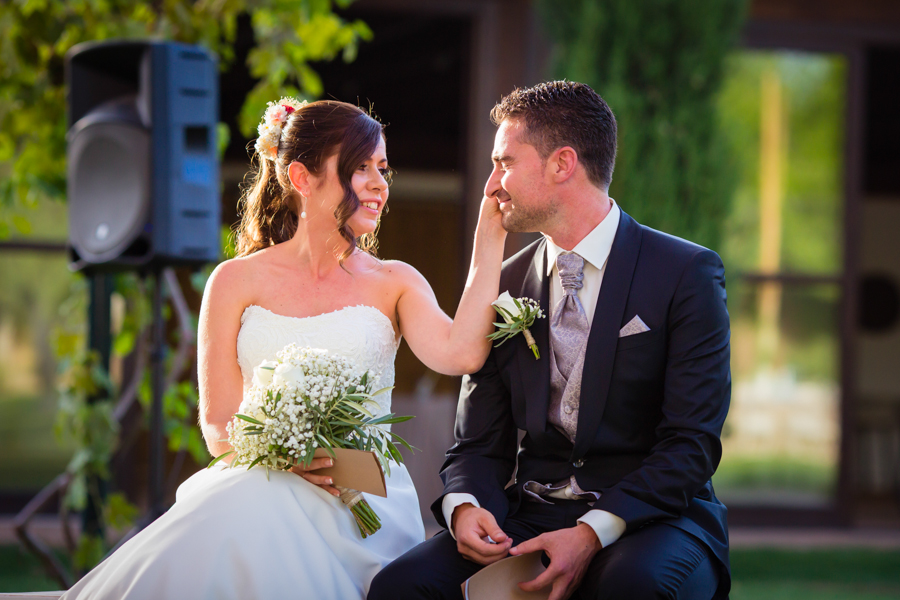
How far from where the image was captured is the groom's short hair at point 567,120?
7.36 ft

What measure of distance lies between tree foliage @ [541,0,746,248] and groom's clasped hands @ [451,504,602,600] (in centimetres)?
334

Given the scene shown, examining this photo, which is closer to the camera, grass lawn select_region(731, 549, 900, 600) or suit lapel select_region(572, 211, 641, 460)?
suit lapel select_region(572, 211, 641, 460)

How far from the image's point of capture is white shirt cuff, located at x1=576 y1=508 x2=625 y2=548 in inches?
79.4

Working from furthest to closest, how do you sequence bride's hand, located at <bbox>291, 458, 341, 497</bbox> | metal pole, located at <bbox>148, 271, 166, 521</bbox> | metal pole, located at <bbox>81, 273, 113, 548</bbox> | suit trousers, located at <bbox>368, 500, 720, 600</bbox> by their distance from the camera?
1. metal pole, located at <bbox>81, 273, 113, 548</bbox>
2. metal pole, located at <bbox>148, 271, 166, 521</bbox>
3. bride's hand, located at <bbox>291, 458, 341, 497</bbox>
4. suit trousers, located at <bbox>368, 500, 720, 600</bbox>

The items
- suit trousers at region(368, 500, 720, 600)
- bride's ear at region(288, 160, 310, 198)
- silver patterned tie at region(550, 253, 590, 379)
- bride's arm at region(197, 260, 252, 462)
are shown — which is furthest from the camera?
bride's ear at region(288, 160, 310, 198)

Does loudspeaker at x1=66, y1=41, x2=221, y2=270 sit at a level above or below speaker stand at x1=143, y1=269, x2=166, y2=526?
above

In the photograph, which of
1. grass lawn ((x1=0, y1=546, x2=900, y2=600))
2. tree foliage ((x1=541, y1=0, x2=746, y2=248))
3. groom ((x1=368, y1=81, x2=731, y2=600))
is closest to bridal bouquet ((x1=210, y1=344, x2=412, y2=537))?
groom ((x1=368, y1=81, x2=731, y2=600))

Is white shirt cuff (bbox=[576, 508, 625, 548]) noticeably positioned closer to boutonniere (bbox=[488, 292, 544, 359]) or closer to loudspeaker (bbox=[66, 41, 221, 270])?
A: boutonniere (bbox=[488, 292, 544, 359])

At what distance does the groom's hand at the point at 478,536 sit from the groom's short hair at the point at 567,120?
3.11 feet

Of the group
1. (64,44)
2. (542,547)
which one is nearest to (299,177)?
(542,547)

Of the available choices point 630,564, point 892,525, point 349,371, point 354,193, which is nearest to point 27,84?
point 354,193

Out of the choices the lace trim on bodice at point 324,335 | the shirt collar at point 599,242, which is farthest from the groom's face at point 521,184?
the lace trim on bodice at point 324,335

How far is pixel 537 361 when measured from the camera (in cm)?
224

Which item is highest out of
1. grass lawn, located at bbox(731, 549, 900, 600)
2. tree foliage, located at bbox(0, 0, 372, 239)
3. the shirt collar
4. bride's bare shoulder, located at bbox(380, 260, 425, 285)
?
tree foliage, located at bbox(0, 0, 372, 239)
